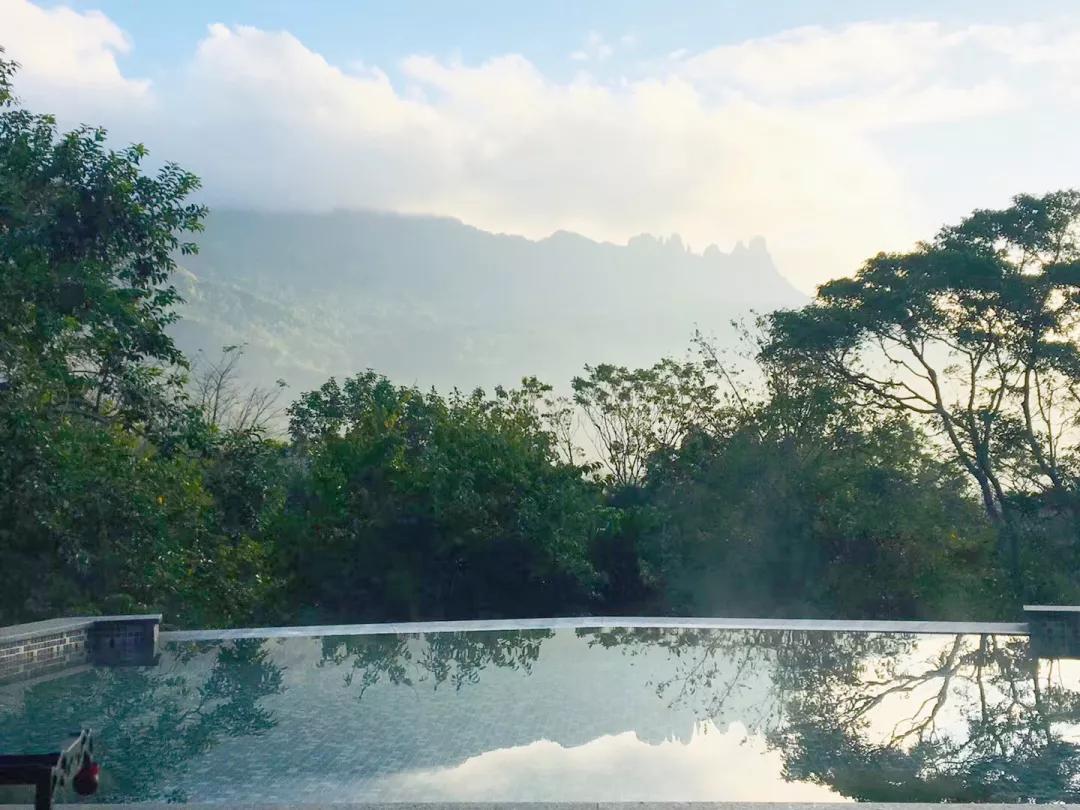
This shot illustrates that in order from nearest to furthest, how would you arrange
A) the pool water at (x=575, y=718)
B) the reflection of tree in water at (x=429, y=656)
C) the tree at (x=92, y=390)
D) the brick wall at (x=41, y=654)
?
the pool water at (x=575, y=718) < the brick wall at (x=41, y=654) < the reflection of tree in water at (x=429, y=656) < the tree at (x=92, y=390)

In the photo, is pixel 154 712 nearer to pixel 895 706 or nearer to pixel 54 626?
pixel 54 626

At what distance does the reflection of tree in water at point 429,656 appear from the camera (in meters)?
8.95

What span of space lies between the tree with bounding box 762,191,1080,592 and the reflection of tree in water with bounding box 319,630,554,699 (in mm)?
7985

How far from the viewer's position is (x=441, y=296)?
10700 centimetres

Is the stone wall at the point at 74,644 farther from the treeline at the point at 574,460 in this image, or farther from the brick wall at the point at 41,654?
the treeline at the point at 574,460

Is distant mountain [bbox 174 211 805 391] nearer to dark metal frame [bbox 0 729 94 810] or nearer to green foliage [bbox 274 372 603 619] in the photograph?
green foliage [bbox 274 372 603 619]

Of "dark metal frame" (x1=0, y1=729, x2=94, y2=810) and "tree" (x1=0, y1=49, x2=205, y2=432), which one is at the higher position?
"tree" (x1=0, y1=49, x2=205, y2=432)

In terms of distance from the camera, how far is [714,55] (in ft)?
53.0

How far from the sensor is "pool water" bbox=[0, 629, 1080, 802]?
19.8ft

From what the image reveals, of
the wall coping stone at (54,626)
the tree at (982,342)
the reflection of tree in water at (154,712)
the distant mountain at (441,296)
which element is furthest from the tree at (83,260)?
the distant mountain at (441,296)

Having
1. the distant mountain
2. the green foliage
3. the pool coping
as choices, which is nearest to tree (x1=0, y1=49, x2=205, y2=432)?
the pool coping

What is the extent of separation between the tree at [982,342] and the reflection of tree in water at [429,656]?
314 inches

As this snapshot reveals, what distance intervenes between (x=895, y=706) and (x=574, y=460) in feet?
33.6

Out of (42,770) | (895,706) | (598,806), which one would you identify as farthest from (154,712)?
(895,706)
